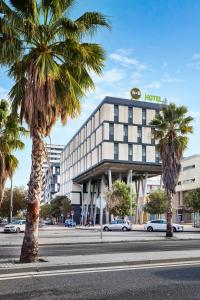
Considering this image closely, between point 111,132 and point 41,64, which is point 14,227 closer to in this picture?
point 41,64

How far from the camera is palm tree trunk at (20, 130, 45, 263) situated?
1352cm

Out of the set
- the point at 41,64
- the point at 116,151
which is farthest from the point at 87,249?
the point at 116,151

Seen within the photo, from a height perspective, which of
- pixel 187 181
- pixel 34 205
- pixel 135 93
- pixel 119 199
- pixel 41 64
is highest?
pixel 135 93

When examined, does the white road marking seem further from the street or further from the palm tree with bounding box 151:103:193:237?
the palm tree with bounding box 151:103:193:237

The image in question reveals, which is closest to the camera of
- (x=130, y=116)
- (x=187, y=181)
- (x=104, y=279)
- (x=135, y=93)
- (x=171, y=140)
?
(x=104, y=279)

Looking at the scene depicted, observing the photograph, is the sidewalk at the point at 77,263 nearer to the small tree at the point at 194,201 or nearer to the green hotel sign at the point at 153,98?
the small tree at the point at 194,201

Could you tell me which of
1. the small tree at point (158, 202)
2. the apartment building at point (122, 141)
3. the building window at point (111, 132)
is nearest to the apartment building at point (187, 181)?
the apartment building at point (122, 141)

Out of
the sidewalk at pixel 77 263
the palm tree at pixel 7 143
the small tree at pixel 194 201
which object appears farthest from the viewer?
the small tree at pixel 194 201

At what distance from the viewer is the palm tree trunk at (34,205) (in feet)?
44.3

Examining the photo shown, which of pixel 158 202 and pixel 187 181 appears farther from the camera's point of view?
pixel 187 181

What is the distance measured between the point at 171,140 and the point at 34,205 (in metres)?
22.7

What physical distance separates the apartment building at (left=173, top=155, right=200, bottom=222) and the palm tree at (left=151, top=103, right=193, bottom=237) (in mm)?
76665

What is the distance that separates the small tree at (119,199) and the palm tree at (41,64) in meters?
60.5

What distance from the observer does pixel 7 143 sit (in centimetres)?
3162
